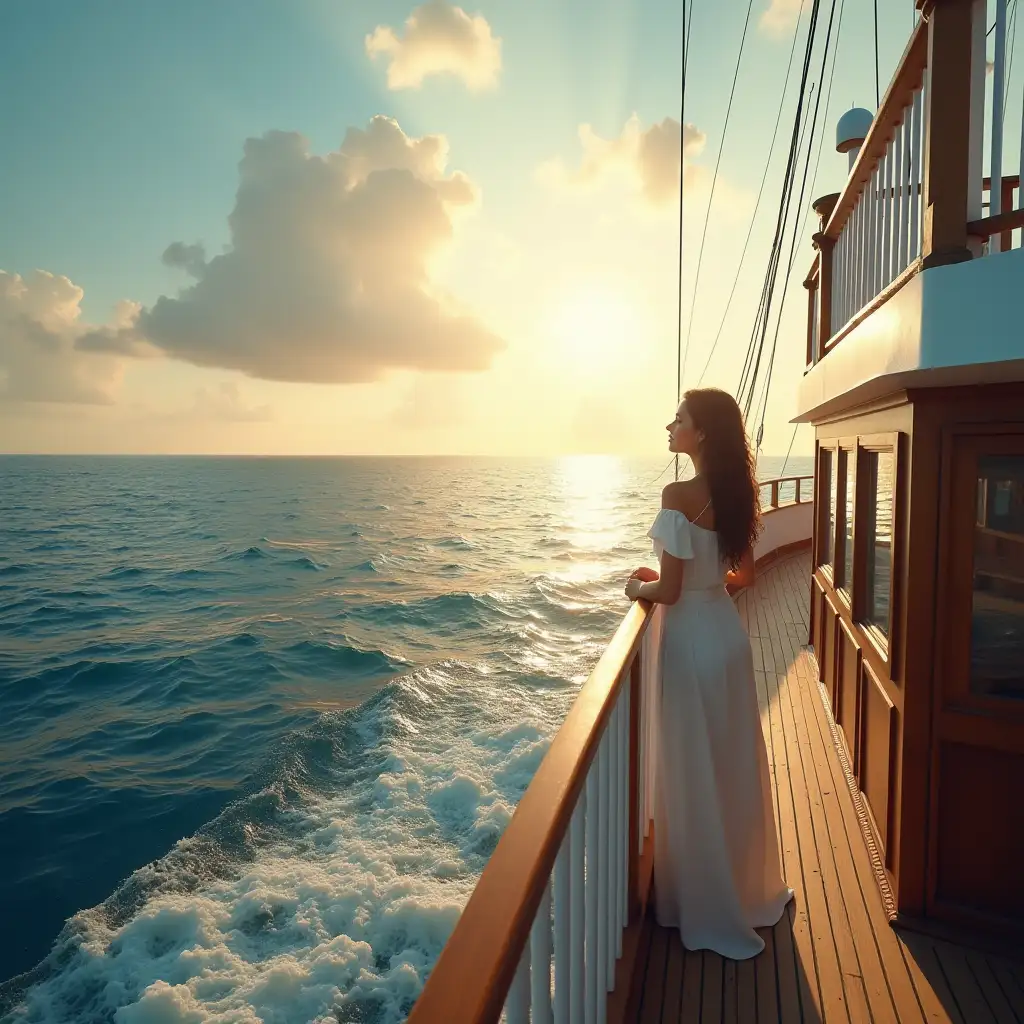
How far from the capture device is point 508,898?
3.12 feet

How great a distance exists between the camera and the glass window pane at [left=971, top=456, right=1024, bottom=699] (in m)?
2.44

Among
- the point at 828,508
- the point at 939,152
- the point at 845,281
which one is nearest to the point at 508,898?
the point at 939,152

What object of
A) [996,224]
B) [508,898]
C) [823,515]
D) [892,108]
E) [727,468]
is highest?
[892,108]

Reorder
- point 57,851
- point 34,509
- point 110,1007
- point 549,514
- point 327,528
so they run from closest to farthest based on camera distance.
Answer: point 110,1007 → point 57,851 → point 327,528 → point 549,514 → point 34,509

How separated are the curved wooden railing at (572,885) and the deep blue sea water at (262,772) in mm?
2983

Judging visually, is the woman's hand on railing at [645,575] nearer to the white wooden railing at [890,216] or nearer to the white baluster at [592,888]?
the white baluster at [592,888]

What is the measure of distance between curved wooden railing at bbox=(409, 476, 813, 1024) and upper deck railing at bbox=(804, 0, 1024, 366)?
1.61 meters

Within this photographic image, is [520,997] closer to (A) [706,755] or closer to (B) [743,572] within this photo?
(A) [706,755]

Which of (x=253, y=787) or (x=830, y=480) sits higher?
(x=830, y=480)

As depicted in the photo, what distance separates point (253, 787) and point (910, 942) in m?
7.29

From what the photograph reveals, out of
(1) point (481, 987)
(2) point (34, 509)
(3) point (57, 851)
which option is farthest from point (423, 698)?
(2) point (34, 509)

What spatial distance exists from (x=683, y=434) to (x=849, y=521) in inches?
89.1

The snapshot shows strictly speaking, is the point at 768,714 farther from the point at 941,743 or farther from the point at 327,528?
the point at 327,528

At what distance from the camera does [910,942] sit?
2672 millimetres
